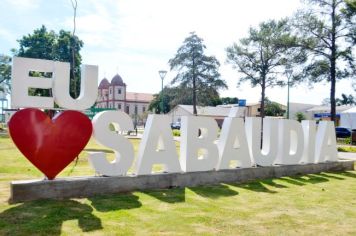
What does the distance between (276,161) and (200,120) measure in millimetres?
3631

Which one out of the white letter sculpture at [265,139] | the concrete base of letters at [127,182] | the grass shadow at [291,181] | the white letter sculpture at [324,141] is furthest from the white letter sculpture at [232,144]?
the white letter sculpture at [324,141]

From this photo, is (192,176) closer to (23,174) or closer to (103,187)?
(103,187)

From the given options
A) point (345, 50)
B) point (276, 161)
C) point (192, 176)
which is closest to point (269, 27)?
point (345, 50)

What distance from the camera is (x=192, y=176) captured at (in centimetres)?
949

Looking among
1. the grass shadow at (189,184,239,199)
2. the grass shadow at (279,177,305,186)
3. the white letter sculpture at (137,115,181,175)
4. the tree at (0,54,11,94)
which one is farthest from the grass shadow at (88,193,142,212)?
the tree at (0,54,11,94)

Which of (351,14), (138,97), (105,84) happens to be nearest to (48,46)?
(351,14)

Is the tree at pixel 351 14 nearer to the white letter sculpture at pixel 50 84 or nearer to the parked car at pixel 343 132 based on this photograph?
the parked car at pixel 343 132

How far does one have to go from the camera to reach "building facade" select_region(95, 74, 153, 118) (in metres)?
98.1

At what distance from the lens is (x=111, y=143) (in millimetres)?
8195

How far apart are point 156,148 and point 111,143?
1.21 meters

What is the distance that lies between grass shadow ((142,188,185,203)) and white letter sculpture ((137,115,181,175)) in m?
0.53

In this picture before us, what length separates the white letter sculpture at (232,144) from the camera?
10.1 metres

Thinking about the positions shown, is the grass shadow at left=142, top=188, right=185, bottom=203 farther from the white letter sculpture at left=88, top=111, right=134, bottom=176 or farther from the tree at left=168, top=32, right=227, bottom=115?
the tree at left=168, top=32, right=227, bottom=115

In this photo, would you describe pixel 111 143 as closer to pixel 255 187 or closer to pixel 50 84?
pixel 50 84
